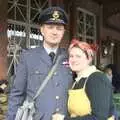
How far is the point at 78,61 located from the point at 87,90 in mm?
209

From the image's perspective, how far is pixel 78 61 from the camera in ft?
9.18

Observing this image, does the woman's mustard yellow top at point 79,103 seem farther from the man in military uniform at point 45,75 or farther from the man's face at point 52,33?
the man's face at point 52,33

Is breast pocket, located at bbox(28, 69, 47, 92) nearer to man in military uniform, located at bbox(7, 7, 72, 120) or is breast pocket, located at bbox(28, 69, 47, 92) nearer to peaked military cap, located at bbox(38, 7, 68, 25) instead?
man in military uniform, located at bbox(7, 7, 72, 120)

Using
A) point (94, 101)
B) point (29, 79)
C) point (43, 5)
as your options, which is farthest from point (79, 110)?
point (43, 5)

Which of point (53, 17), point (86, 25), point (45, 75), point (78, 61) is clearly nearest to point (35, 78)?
point (45, 75)

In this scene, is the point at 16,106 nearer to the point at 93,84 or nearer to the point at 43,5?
the point at 93,84

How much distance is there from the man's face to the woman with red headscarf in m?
0.11

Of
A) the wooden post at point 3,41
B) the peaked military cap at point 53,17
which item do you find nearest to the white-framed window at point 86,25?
the wooden post at point 3,41

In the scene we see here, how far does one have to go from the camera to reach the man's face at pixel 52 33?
287 centimetres

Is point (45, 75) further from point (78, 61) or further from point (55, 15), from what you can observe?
point (55, 15)

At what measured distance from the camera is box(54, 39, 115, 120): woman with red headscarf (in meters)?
2.66

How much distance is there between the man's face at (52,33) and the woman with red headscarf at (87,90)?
106 mm

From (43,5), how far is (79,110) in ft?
20.4

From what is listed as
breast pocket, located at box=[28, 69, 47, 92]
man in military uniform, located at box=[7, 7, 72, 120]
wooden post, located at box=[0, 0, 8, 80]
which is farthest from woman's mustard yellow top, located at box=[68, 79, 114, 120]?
wooden post, located at box=[0, 0, 8, 80]
